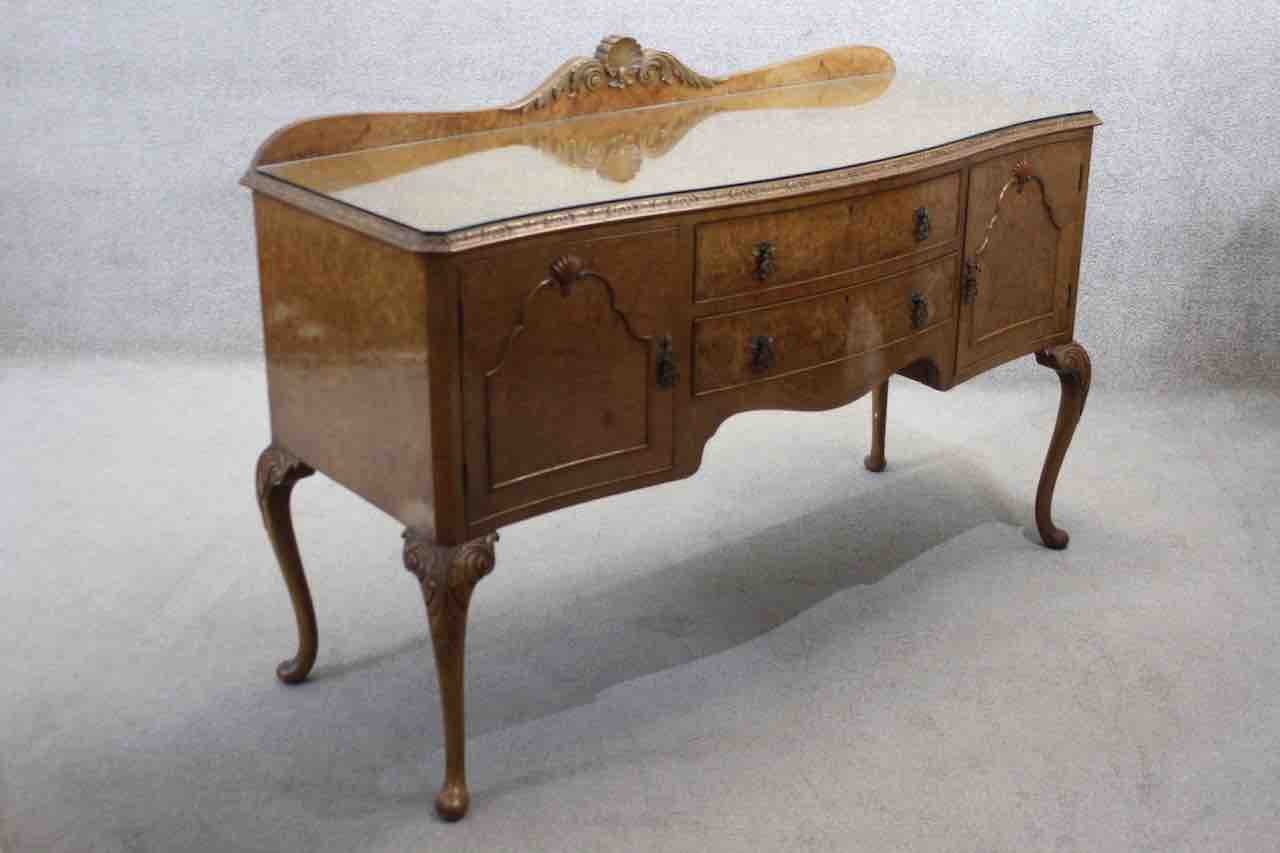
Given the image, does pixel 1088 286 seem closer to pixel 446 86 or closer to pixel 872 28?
pixel 872 28

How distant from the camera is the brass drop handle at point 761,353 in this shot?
268cm

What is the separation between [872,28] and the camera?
14.1ft

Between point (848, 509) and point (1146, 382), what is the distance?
1228mm

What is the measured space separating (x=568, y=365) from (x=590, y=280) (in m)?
0.13

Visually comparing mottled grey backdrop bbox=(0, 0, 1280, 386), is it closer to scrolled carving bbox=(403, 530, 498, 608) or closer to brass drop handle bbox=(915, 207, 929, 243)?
brass drop handle bbox=(915, 207, 929, 243)

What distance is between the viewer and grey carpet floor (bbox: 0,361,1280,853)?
261cm

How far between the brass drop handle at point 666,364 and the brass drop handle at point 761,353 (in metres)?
0.16

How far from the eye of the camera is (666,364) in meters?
2.57

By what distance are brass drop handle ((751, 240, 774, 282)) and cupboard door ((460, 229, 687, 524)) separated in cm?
14

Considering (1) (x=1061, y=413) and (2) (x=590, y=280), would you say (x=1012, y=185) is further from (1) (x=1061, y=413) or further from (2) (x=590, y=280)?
(2) (x=590, y=280)

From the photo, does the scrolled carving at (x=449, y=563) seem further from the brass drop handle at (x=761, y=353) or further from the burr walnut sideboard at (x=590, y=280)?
the brass drop handle at (x=761, y=353)

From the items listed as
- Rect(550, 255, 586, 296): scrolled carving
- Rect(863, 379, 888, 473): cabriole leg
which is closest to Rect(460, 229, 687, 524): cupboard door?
Rect(550, 255, 586, 296): scrolled carving

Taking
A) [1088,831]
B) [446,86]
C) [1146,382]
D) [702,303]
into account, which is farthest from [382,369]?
[1146,382]

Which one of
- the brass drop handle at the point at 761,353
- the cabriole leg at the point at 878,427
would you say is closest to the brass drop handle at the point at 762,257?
the brass drop handle at the point at 761,353
